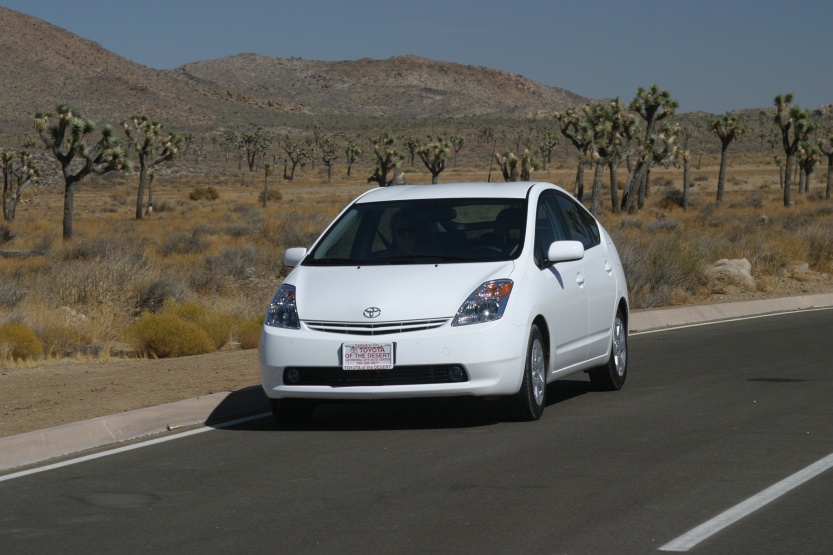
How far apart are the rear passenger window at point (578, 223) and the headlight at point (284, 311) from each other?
109 inches

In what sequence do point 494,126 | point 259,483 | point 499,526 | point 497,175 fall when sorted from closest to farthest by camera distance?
point 499,526 < point 259,483 < point 497,175 < point 494,126

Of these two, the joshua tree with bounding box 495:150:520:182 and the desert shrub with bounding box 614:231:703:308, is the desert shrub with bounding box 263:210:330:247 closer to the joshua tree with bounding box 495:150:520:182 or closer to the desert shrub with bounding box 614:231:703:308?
the desert shrub with bounding box 614:231:703:308

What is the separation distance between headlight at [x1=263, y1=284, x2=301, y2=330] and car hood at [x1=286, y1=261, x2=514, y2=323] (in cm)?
5

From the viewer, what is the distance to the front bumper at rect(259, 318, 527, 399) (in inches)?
361

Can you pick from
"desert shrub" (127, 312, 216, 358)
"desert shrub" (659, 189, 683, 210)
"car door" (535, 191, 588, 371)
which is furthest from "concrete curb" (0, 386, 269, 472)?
"desert shrub" (659, 189, 683, 210)

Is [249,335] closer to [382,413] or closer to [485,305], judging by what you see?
[382,413]

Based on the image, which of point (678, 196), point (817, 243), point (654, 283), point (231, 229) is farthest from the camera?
point (678, 196)

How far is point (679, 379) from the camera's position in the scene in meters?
12.5

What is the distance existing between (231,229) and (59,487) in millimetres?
40954

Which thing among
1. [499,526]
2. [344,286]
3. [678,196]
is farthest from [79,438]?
[678,196]

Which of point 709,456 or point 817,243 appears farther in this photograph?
point 817,243

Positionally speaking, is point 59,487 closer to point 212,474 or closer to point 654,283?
point 212,474

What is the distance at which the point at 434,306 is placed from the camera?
927 cm

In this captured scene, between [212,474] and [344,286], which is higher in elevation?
[344,286]
